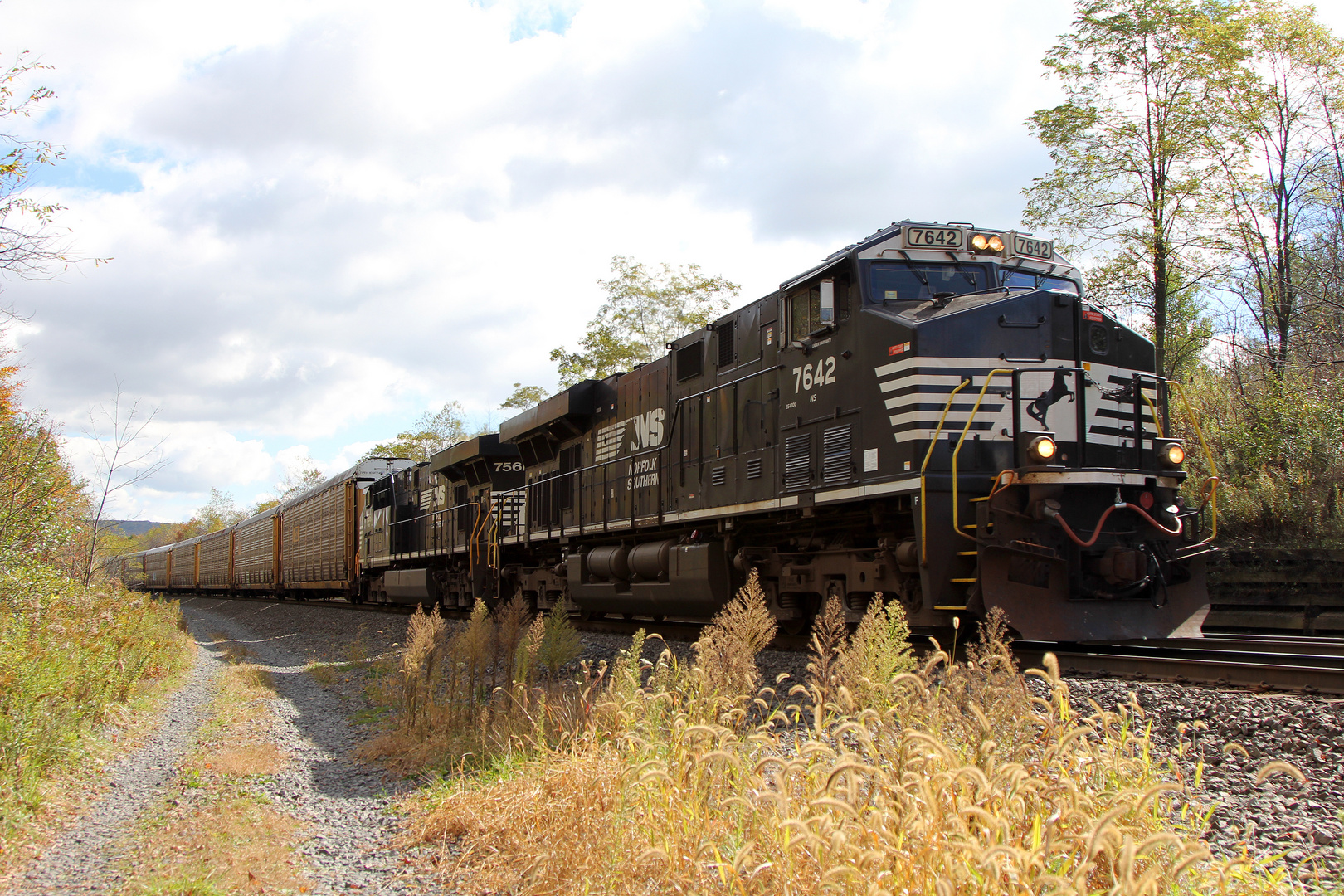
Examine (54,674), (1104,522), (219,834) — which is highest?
(1104,522)

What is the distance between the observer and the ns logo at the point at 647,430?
1261cm

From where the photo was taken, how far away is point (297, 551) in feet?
103

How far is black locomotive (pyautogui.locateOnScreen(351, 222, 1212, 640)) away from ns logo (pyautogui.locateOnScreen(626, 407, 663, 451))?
0.48 metres

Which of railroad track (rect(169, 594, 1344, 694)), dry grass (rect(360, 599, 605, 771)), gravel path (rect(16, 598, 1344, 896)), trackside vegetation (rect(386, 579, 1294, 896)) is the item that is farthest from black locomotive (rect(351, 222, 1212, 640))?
dry grass (rect(360, 599, 605, 771))

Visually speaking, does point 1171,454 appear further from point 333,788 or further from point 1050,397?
point 333,788

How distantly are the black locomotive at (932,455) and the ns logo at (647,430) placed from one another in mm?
481

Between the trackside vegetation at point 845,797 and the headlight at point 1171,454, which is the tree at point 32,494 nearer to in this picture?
the trackside vegetation at point 845,797

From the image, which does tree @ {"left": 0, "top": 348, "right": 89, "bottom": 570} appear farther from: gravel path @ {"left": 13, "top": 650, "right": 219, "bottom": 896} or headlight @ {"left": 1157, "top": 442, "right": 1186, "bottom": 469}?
headlight @ {"left": 1157, "top": 442, "right": 1186, "bottom": 469}

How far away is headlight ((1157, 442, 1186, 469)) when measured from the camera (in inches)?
313

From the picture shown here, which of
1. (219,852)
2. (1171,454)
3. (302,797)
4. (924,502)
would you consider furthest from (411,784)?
(1171,454)

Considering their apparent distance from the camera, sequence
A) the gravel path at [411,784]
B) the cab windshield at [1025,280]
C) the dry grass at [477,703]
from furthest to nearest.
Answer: the cab windshield at [1025,280]
the dry grass at [477,703]
the gravel path at [411,784]

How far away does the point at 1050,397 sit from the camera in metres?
7.76

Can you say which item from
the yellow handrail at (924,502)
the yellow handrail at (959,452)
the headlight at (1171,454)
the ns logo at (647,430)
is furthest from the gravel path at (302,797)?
the headlight at (1171,454)

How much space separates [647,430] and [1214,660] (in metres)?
7.84
